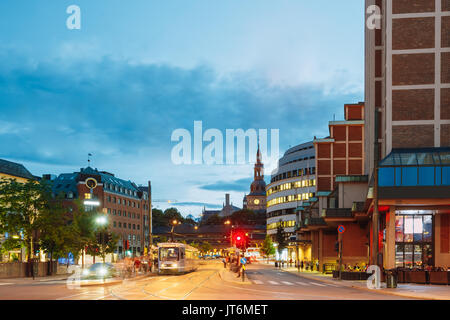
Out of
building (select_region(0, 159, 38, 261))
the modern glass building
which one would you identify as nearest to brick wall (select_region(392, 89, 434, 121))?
the modern glass building

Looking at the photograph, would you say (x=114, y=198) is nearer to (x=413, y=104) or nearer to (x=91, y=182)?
(x=91, y=182)

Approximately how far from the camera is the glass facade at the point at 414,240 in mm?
44469

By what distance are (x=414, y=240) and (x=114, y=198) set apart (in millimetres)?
90605

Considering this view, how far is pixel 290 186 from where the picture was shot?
147750mm

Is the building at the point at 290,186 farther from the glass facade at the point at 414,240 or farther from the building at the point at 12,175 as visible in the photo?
the glass facade at the point at 414,240

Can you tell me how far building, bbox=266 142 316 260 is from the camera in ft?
460

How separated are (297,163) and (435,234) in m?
101

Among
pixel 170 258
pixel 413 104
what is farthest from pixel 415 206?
pixel 170 258

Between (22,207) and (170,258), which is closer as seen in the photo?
(22,207)

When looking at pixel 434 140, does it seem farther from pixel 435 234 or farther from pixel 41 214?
pixel 41 214

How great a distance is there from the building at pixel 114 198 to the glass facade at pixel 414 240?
64.6 metres

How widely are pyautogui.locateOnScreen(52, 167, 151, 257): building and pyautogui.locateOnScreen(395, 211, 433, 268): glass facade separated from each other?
64.6m
